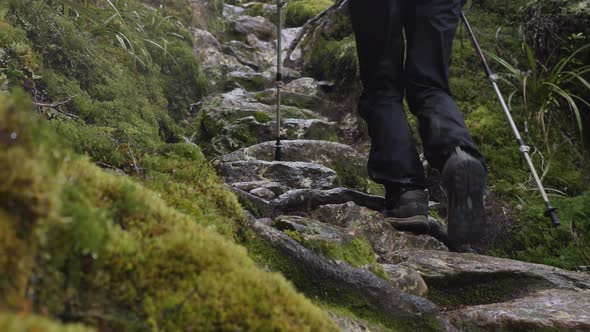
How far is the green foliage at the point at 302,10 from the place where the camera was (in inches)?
568

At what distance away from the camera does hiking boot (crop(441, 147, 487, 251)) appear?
10.2 feet

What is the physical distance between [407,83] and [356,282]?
1811 millimetres

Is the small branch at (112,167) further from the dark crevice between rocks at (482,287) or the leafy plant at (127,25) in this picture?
the leafy plant at (127,25)

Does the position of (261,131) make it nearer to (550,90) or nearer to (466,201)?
(550,90)

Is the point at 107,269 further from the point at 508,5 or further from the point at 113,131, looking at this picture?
the point at 508,5

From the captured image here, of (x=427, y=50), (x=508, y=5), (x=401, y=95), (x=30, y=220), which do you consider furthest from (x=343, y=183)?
(x=30, y=220)

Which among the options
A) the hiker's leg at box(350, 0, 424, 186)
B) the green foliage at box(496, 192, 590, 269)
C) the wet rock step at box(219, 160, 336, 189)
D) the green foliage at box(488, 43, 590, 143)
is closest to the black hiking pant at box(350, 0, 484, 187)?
the hiker's leg at box(350, 0, 424, 186)

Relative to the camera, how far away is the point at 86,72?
5.00 metres

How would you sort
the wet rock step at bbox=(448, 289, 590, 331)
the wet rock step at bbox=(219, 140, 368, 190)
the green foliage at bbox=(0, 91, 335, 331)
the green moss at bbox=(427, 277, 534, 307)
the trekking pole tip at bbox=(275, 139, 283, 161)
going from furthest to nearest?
the trekking pole tip at bbox=(275, 139, 283, 161), the wet rock step at bbox=(219, 140, 368, 190), the green moss at bbox=(427, 277, 534, 307), the wet rock step at bbox=(448, 289, 590, 331), the green foliage at bbox=(0, 91, 335, 331)

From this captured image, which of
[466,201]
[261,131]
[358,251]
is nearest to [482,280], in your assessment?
[466,201]

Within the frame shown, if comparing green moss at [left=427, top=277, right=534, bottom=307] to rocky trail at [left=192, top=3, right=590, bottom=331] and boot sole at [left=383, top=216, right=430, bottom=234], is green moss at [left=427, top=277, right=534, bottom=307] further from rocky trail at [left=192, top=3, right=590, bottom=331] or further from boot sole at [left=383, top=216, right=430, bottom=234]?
boot sole at [left=383, top=216, right=430, bottom=234]

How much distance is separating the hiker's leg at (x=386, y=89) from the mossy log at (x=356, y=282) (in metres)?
1.46

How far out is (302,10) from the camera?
1473cm

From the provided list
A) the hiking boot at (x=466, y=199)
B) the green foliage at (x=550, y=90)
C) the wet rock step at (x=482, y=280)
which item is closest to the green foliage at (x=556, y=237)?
the wet rock step at (x=482, y=280)
